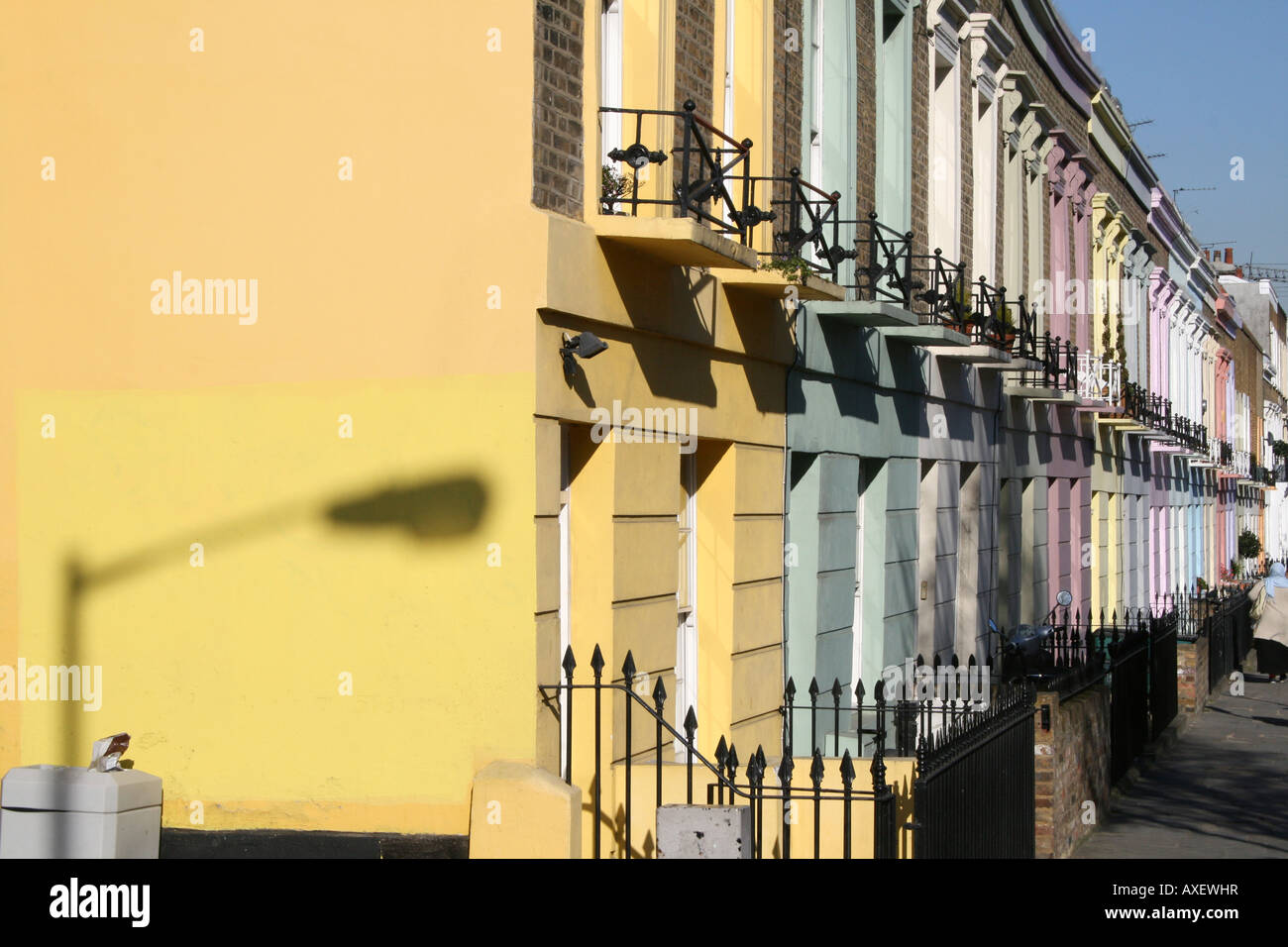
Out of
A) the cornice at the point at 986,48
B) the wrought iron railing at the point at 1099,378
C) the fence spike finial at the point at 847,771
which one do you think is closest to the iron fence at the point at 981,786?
the fence spike finial at the point at 847,771

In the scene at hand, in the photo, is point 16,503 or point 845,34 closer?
point 16,503

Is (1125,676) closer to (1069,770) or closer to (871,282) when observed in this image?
(1069,770)

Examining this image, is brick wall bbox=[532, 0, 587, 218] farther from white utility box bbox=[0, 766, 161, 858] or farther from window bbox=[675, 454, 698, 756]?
white utility box bbox=[0, 766, 161, 858]

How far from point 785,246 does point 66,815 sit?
6.23 meters

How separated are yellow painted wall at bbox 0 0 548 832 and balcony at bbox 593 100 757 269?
826 millimetres

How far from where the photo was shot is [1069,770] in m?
13.4

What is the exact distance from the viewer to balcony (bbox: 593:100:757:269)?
9.15 meters

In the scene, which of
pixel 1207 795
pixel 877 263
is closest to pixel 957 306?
pixel 877 263

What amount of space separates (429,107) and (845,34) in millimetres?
6139

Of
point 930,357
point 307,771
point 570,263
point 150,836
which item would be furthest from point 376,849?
point 930,357

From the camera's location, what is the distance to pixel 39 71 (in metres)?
9.32

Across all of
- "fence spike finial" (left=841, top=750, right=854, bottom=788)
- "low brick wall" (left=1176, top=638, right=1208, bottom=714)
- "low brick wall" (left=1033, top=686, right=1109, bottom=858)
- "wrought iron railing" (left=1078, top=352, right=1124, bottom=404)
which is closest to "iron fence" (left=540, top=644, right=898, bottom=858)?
"fence spike finial" (left=841, top=750, right=854, bottom=788)
